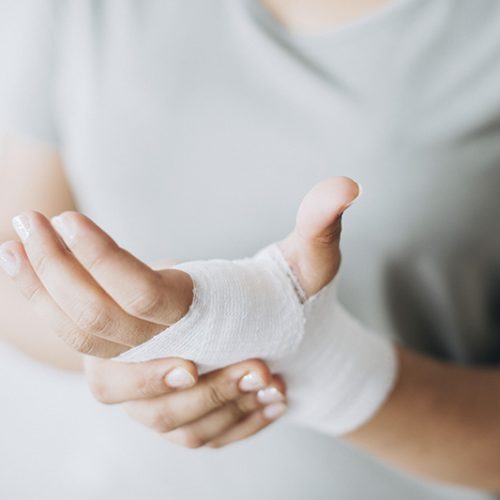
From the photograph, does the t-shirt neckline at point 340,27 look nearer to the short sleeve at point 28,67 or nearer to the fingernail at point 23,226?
the short sleeve at point 28,67

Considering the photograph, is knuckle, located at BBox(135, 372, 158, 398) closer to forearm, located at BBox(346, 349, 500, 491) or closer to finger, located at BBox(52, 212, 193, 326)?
finger, located at BBox(52, 212, 193, 326)

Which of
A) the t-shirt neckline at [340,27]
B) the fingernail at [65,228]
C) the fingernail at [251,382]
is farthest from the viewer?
the t-shirt neckline at [340,27]

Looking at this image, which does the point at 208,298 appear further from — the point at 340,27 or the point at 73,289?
the point at 340,27

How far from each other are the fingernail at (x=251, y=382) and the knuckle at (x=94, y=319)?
10 cm

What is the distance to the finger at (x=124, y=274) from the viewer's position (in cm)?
29

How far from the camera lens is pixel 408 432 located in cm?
52

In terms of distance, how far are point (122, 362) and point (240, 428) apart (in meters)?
0.10

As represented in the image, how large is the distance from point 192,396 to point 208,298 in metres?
0.09

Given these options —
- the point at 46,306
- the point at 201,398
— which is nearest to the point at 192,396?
the point at 201,398

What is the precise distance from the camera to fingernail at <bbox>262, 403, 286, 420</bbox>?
0.43 meters

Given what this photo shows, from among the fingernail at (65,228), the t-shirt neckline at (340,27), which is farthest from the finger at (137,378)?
the t-shirt neckline at (340,27)

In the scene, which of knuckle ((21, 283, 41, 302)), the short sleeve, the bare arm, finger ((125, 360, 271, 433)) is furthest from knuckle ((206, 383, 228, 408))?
the short sleeve

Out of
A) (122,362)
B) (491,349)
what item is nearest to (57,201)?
(122,362)

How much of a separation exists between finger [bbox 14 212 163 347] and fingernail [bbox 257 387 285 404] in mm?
108
